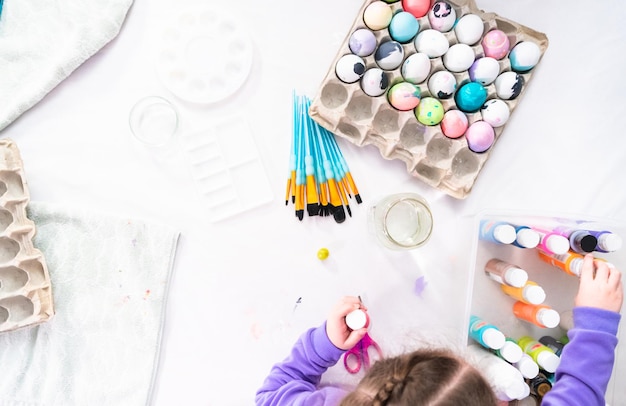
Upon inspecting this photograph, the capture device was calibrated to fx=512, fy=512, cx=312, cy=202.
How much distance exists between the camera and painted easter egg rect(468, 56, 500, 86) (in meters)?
0.75

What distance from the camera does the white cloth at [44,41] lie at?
0.78 metres

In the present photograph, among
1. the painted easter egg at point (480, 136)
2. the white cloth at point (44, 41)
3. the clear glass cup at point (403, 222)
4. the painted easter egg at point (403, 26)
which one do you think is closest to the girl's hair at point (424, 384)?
the clear glass cup at point (403, 222)

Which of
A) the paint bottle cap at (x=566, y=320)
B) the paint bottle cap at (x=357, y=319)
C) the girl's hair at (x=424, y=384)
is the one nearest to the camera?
the girl's hair at (x=424, y=384)

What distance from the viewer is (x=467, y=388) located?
1.82ft

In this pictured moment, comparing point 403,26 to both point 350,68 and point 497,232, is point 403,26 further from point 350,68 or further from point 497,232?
point 497,232

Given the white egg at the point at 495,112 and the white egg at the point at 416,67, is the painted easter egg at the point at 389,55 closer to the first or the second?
the white egg at the point at 416,67

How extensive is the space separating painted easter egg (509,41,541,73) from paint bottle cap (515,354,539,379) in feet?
1.40

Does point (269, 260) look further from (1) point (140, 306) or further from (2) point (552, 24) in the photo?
(2) point (552, 24)

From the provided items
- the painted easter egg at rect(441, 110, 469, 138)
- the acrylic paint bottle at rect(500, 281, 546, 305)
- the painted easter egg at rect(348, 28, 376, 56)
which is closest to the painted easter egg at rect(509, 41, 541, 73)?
the painted easter egg at rect(441, 110, 469, 138)

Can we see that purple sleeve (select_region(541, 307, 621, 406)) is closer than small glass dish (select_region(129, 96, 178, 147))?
Yes

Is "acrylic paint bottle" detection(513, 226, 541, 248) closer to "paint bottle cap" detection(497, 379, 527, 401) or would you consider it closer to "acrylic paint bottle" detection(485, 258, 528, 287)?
"acrylic paint bottle" detection(485, 258, 528, 287)

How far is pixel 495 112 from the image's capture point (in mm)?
763

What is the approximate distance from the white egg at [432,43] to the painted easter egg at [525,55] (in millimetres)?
106

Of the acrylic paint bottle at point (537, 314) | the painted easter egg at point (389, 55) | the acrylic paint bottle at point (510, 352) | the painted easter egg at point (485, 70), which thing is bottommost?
the acrylic paint bottle at point (510, 352)
